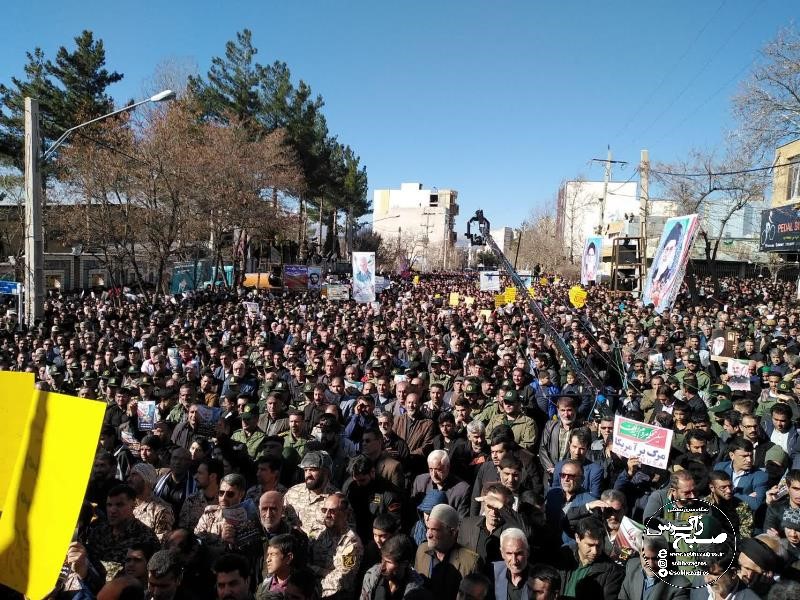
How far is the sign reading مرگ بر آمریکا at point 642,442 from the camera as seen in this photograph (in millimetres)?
5148

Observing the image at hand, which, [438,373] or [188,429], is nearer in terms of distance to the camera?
[188,429]

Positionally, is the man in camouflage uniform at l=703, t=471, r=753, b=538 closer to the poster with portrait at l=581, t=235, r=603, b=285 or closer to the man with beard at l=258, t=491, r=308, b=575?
the man with beard at l=258, t=491, r=308, b=575

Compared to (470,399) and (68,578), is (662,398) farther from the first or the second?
(68,578)

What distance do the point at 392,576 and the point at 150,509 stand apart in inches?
70.2

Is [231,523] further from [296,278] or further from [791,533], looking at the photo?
[296,278]

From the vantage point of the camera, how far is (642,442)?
17.3 feet

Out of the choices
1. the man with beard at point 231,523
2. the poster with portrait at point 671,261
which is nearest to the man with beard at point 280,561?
the man with beard at point 231,523

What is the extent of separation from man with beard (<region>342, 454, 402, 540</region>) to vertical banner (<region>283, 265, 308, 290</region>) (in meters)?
23.4

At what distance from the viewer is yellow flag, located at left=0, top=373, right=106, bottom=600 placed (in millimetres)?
2498

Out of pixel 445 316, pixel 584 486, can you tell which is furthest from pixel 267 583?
pixel 445 316

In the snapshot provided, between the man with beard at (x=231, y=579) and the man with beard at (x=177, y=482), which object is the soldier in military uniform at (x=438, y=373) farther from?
the man with beard at (x=231, y=579)

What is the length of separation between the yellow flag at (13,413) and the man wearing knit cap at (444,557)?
2.27 m

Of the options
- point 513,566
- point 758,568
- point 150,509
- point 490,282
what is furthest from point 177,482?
point 490,282

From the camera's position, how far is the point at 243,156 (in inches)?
1318
